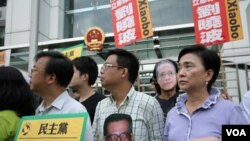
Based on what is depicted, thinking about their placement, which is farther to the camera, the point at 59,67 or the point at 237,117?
the point at 59,67

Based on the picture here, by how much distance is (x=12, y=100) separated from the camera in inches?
80.7

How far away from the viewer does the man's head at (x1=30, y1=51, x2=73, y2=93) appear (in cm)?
226

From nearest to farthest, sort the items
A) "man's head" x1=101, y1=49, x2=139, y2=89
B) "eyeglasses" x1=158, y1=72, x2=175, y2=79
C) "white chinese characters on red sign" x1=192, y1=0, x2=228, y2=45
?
"man's head" x1=101, y1=49, x2=139, y2=89, "eyeglasses" x1=158, y1=72, x2=175, y2=79, "white chinese characters on red sign" x1=192, y1=0, x2=228, y2=45

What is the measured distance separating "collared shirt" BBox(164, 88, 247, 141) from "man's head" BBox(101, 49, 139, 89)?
0.53m

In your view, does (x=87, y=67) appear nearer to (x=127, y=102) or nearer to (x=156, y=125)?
(x=127, y=102)

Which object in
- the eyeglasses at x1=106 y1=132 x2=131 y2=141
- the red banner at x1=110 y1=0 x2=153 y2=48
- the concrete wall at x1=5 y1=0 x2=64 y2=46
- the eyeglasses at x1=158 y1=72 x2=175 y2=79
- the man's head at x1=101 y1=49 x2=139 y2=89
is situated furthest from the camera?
the concrete wall at x1=5 y1=0 x2=64 y2=46

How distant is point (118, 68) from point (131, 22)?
109 inches

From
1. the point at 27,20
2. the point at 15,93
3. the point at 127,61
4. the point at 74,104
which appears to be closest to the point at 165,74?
the point at 127,61

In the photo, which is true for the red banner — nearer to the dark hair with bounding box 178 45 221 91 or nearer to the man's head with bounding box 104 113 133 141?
the dark hair with bounding box 178 45 221 91

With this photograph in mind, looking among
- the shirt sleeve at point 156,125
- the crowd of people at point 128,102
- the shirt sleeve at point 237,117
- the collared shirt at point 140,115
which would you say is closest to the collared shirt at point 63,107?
the crowd of people at point 128,102

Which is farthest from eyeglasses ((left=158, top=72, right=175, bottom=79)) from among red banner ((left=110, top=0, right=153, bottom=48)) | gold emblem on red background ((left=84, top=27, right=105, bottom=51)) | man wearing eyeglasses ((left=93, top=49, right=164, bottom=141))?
gold emblem on red background ((left=84, top=27, right=105, bottom=51))

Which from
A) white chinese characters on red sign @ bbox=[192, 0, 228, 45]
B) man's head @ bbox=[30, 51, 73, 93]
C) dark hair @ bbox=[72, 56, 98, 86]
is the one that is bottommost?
man's head @ bbox=[30, 51, 73, 93]

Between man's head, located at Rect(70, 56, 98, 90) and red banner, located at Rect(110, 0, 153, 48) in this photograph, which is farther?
red banner, located at Rect(110, 0, 153, 48)

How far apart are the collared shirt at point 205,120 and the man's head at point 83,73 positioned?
1.30 m
